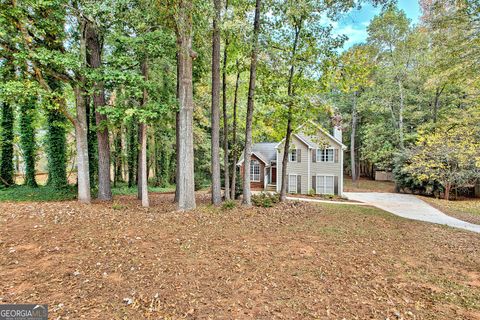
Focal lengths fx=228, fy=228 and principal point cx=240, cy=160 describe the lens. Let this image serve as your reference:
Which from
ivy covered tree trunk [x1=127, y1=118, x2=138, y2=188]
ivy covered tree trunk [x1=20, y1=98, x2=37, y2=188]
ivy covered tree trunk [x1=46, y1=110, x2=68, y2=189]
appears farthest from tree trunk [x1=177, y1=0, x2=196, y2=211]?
ivy covered tree trunk [x1=20, y1=98, x2=37, y2=188]

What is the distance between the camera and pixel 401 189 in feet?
63.0

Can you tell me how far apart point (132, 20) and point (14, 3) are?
3.04 metres

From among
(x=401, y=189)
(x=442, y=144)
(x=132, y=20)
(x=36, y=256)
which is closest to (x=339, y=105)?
(x=401, y=189)

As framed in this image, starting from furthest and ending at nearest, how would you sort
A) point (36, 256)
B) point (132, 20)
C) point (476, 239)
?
point (132, 20) → point (476, 239) → point (36, 256)

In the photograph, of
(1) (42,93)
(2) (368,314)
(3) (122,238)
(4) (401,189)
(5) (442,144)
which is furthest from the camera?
(4) (401,189)

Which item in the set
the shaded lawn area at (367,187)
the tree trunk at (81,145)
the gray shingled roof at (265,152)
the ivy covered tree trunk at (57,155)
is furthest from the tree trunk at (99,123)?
the shaded lawn area at (367,187)

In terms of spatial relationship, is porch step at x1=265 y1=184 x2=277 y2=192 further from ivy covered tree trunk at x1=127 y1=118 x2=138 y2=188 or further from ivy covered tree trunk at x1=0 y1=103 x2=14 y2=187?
ivy covered tree trunk at x1=0 y1=103 x2=14 y2=187

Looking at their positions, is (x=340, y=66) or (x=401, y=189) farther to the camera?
(x=401, y=189)

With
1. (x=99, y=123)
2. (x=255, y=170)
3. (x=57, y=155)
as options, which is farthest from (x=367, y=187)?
(x=57, y=155)

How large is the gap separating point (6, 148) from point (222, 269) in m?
17.4

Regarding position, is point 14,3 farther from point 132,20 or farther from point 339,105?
point 339,105

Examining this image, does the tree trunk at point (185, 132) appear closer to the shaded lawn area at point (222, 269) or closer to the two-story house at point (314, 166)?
the shaded lawn area at point (222, 269)

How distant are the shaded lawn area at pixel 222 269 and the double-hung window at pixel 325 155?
12.4m

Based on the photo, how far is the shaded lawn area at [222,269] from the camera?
9.62 feet
